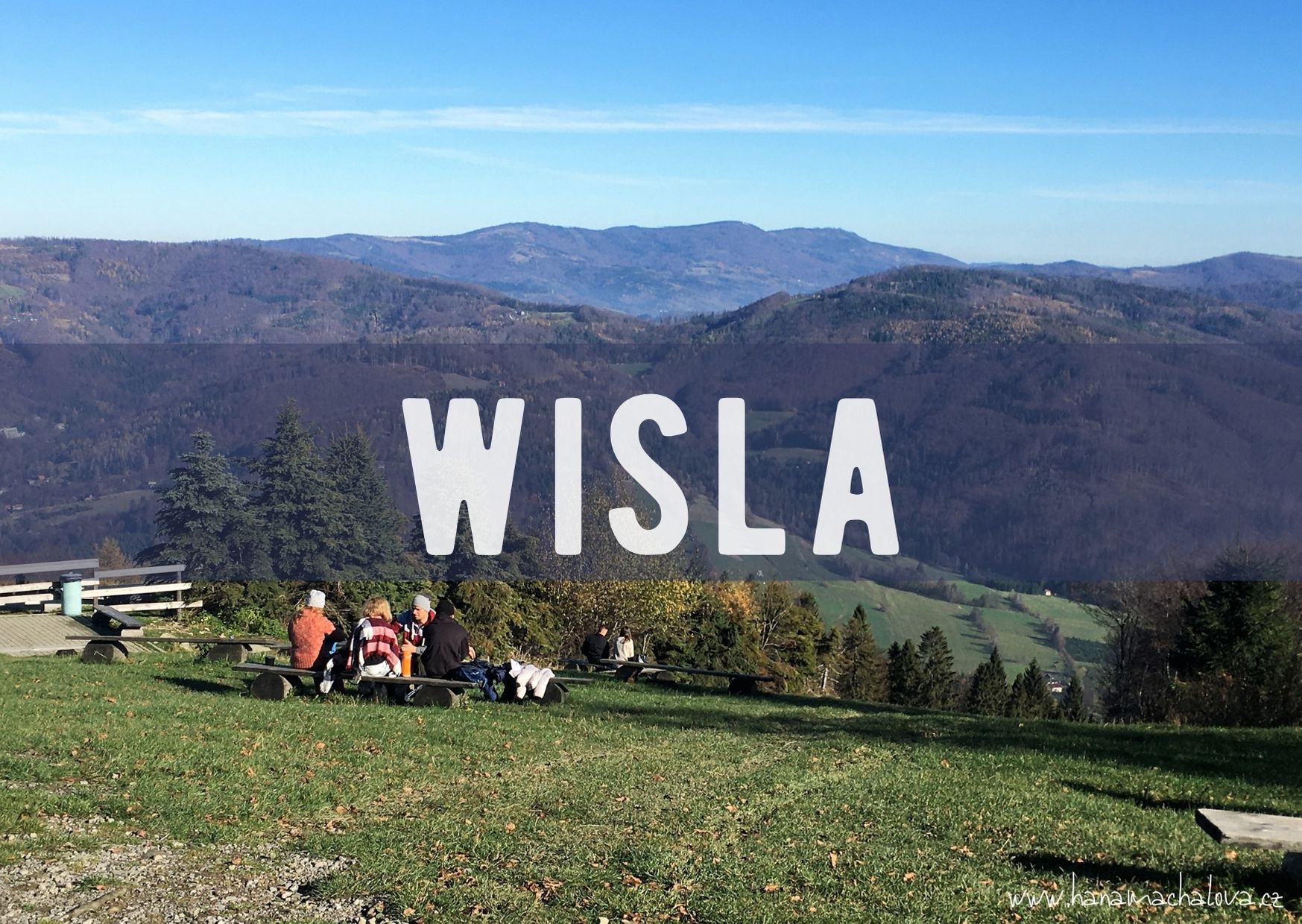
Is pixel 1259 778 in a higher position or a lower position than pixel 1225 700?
higher

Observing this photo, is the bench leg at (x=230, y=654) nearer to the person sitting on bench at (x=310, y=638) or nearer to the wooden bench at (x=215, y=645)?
the wooden bench at (x=215, y=645)

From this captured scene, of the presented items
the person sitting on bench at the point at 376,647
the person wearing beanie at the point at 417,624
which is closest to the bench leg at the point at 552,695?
the person wearing beanie at the point at 417,624

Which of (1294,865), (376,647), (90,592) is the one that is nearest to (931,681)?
(90,592)

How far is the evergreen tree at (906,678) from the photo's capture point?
73.7 meters

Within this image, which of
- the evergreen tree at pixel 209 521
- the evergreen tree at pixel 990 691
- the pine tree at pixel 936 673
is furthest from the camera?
the pine tree at pixel 936 673

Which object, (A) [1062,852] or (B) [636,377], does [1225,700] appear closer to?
(A) [1062,852]

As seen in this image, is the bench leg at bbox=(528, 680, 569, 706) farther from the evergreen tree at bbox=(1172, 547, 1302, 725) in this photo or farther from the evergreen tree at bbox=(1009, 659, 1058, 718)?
the evergreen tree at bbox=(1009, 659, 1058, 718)

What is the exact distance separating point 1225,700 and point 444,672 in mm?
24087

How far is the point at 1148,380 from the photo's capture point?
89750 mm

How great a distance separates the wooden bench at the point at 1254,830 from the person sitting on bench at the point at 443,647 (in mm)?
9131

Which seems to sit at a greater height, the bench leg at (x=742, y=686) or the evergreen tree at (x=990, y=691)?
the bench leg at (x=742, y=686)

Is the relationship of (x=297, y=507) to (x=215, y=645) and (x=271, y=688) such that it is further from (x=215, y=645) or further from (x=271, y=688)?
(x=271, y=688)

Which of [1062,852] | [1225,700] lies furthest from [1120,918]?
[1225,700]

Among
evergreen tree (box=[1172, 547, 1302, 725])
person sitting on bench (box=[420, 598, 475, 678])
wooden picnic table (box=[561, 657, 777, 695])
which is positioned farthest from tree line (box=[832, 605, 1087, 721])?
person sitting on bench (box=[420, 598, 475, 678])
